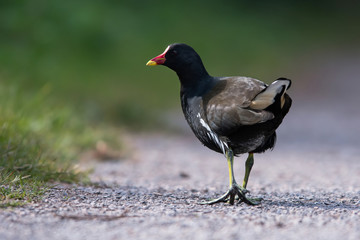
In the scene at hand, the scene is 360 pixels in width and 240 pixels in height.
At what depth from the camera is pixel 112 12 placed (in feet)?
48.4

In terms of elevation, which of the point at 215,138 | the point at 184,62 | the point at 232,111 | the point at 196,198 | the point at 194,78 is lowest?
the point at 196,198

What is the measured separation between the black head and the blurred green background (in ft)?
9.49

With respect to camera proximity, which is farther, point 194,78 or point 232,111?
point 194,78

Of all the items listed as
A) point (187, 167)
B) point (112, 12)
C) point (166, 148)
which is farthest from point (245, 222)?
point (112, 12)

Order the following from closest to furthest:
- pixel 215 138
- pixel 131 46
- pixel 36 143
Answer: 1. pixel 215 138
2. pixel 36 143
3. pixel 131 46

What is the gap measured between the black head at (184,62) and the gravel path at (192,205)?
87 cm

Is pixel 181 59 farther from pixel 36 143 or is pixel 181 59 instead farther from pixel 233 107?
pixel 36 143

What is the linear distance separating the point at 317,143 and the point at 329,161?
1.41m

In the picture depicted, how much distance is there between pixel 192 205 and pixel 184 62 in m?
1.13

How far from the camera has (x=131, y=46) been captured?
13.3 metres

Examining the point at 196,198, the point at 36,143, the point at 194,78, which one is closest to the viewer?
the point at 196,198

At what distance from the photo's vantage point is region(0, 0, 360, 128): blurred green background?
30.4 ft

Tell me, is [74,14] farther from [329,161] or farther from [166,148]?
[329,161]

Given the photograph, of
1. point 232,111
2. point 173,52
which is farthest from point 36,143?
point 232,111
